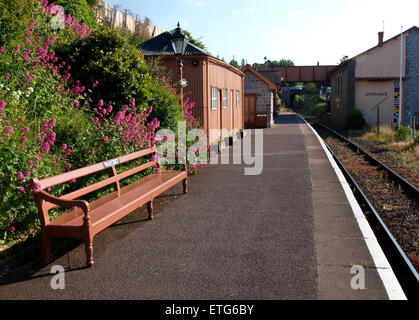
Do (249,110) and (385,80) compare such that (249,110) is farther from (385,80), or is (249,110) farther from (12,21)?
(12,21)

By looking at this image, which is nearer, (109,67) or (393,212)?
(393,212)

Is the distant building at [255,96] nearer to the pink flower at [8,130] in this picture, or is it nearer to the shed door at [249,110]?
the shed door at [249,110]

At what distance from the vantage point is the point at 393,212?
8.13 metres

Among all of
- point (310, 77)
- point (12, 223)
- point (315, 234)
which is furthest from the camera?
point (310, 77)

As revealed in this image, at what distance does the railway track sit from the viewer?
5291 mm

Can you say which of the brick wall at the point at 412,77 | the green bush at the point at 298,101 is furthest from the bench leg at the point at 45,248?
the green bush at the point at 298,101

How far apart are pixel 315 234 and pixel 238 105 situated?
59.6 ft

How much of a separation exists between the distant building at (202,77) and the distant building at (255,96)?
10773 mm

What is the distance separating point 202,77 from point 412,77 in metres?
20.0

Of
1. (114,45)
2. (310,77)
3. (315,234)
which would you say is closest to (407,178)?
(315,234)

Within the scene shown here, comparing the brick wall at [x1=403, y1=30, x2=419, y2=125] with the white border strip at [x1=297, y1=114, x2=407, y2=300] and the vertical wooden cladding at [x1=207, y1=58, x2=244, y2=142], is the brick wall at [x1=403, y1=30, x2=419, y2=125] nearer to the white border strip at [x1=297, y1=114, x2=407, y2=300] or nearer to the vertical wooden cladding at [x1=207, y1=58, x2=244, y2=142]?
the vertical wooden cladding at [x1=207, y1=58, x2=244, y2=142]

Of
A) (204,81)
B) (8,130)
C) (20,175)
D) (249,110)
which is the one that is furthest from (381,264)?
(249,110)

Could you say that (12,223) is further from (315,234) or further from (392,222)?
(392,222)

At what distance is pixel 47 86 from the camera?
7.45 metres
